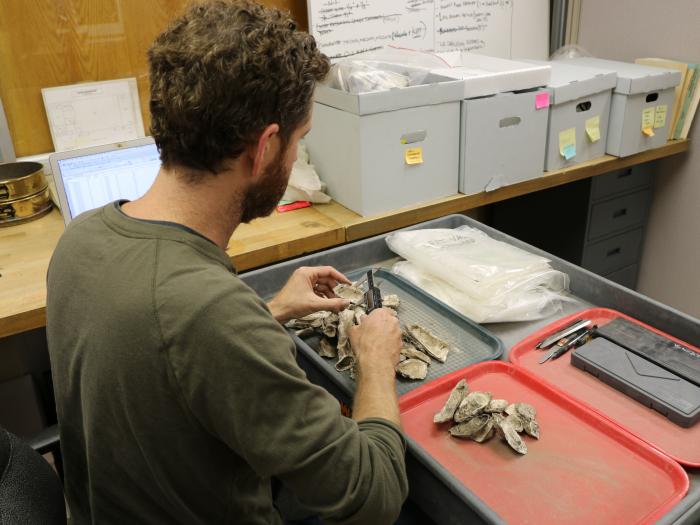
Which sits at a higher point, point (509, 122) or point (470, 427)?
point (509, 122)

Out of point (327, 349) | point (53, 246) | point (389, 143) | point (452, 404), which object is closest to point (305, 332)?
point (327, 349)

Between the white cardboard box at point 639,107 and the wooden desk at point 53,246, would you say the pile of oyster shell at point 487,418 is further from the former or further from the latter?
the white cardboard box at point 639,107

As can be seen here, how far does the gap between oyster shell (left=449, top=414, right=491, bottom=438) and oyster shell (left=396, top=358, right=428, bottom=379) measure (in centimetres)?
13

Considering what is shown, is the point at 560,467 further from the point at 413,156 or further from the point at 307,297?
the point at 413,156

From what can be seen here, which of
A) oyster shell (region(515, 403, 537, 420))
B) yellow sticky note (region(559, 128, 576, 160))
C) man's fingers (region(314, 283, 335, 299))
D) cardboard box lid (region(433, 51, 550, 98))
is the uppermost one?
cardboard box lid (region(433, 51, 550, 98))

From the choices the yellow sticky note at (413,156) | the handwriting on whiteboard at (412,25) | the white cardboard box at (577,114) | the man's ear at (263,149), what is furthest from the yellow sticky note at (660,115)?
the man's ear at (263,149)

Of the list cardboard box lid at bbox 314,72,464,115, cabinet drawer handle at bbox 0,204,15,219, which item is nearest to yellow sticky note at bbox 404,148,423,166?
cardboard box lid at bbox 314,72,464,115

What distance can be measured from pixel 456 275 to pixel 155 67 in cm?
78

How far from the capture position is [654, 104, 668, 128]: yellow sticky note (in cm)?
222

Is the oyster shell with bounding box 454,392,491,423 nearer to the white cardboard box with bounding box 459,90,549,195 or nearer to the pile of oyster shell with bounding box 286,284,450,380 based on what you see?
the pile of oyster shell with bounding box 286,284,450,380

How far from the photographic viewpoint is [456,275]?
4.36 feet

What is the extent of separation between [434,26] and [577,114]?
0.66 m

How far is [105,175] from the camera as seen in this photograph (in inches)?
61.7

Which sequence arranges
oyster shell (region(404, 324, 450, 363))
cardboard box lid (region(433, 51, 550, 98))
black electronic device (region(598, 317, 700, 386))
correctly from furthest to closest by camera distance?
cardboard box lid (region(433, 51, 550, 98)) < oyster shell (region(404, 324, 450, 363)) < black electronic device (region(598, 317, 700, 386))
